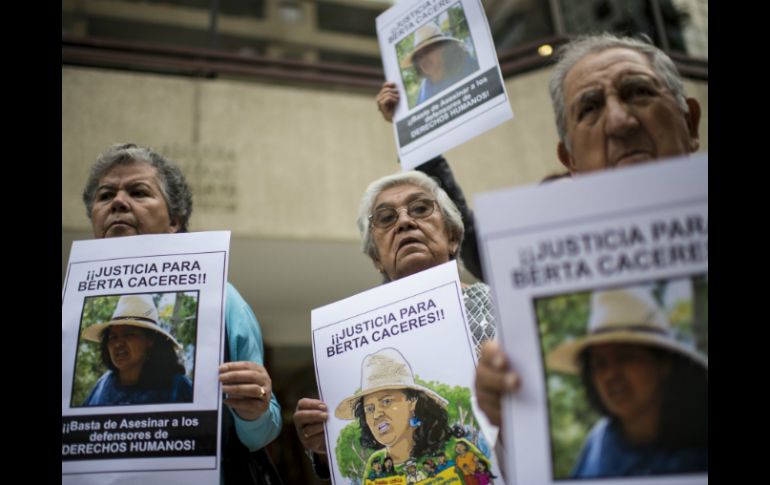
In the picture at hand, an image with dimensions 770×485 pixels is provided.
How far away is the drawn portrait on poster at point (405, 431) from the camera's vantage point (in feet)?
3.01

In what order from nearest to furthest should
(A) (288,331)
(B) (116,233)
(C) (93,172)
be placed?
(B) (116,233) < (C) (93,172) < (A) (288,331)

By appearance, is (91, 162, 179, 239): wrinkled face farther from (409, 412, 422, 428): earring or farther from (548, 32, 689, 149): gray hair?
(548, 32, 689, 149): gray hair

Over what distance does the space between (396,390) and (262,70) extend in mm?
4145

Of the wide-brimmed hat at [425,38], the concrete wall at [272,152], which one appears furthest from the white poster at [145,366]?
the concrete wall at [272,152]

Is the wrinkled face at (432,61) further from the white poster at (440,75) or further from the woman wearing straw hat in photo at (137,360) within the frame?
the woman wearing straw hat in photo at (137,360)

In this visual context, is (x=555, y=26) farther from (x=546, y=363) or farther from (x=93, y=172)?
(x=546, y=363)

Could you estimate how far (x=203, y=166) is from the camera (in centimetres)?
430

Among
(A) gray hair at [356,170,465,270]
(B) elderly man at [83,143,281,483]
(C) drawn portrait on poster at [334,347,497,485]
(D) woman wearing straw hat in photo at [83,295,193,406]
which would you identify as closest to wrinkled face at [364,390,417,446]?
(C) drawn portrait on poster at [334,347,497,485]

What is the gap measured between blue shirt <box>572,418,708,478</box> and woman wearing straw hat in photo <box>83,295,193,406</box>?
588 mm

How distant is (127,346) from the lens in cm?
96

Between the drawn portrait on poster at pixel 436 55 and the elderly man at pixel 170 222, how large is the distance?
55 cm

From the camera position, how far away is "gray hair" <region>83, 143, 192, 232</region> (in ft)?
4.09
